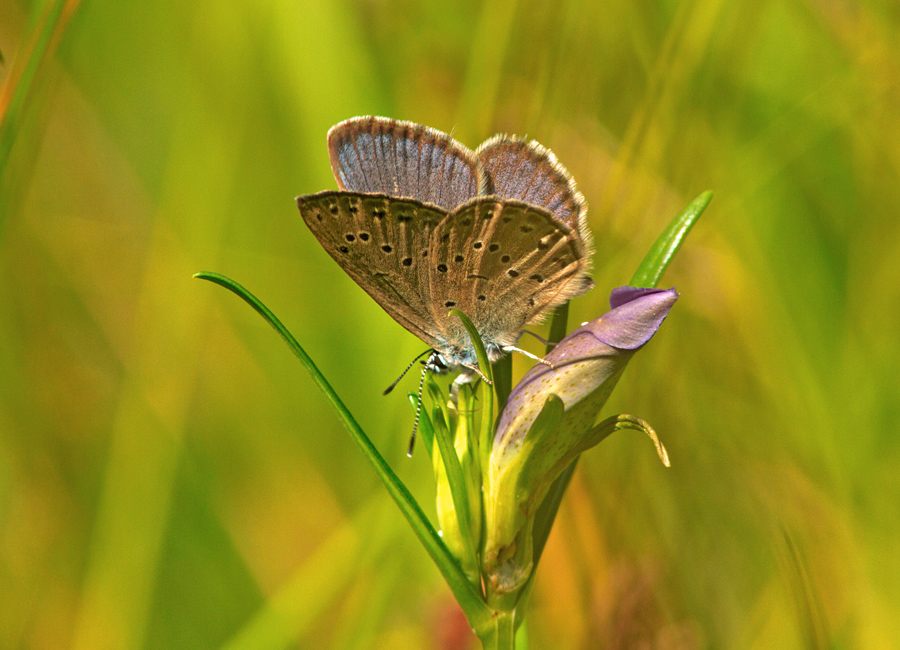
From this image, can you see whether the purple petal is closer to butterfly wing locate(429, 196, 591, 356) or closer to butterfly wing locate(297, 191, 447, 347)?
butterfly wing locate(429, 196, 591, 356)

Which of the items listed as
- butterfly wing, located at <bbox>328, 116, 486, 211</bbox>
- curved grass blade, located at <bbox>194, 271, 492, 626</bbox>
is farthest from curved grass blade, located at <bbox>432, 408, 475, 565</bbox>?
butterfly wing, located at <bbox>328, 116, 486, 211</bbox>

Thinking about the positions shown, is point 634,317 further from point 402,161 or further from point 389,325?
point 389,325

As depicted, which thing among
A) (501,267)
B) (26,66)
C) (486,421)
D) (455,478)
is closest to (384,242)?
(501,267)

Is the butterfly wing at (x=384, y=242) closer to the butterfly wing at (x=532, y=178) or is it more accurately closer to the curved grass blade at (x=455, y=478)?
the butterfly wing at (x=532, y=178)

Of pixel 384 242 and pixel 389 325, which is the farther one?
pixel 389 325

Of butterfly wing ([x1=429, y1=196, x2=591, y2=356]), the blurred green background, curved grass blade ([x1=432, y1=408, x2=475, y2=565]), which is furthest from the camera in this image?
the blurred green background

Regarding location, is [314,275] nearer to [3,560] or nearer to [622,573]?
[3,560]
